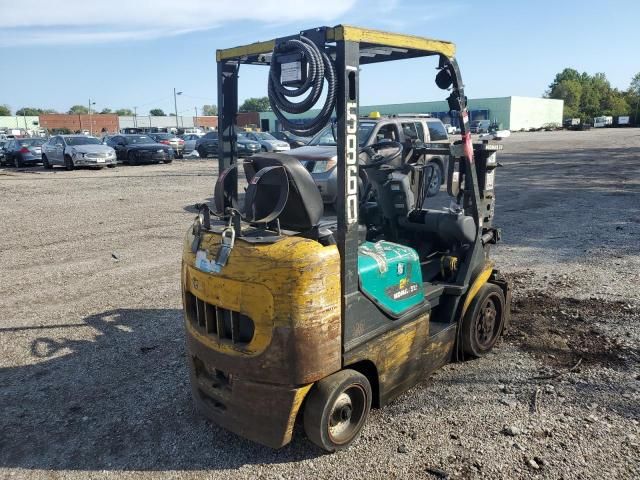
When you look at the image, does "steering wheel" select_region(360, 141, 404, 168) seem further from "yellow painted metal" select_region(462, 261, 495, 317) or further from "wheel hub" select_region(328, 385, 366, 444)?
"wheel hub" select_region(328, 385, 366, 444)

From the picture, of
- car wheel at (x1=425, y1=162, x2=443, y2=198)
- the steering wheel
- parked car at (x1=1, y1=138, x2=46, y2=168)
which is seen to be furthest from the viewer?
parked car at (x1=1, y1=138, x2=46, y2=168)

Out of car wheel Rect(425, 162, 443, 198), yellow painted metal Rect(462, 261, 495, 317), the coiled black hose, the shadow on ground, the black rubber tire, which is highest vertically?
the coiled black hose

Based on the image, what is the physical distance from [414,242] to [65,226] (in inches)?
336

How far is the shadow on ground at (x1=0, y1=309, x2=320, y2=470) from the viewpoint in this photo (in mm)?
3512

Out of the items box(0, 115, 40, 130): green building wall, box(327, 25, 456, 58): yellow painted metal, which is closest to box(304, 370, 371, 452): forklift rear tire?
box(327, 25, 456, 58): yellow painted metal

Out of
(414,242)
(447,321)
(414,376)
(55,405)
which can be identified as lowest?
(55,405)

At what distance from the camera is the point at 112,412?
4086mm

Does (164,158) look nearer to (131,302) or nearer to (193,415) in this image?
(131,302)

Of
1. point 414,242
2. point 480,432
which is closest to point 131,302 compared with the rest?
point 414,242

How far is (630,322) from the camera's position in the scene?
554cm

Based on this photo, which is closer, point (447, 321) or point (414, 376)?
point (414, 376)

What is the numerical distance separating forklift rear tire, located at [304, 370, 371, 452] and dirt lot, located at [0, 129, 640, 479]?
0.12 m

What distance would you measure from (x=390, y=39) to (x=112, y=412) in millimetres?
3283

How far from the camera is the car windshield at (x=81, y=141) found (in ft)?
76.9
